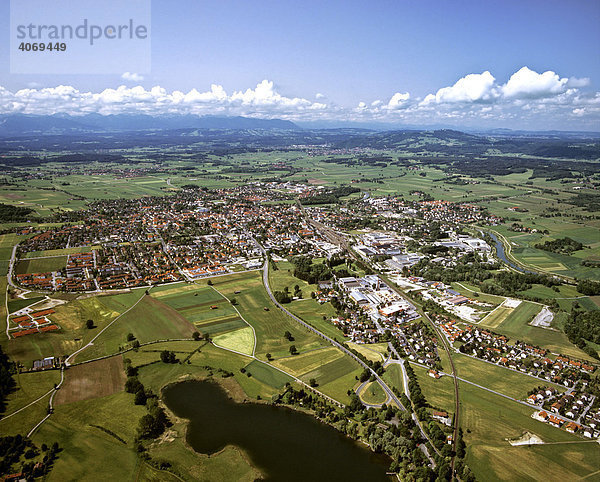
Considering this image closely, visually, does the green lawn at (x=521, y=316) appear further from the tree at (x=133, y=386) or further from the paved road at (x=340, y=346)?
the tree at (x=133, y=386)

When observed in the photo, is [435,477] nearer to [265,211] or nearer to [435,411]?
[435,411]

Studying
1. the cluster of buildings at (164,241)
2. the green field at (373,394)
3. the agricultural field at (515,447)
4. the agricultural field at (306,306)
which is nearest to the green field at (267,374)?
the green field at (373,394)

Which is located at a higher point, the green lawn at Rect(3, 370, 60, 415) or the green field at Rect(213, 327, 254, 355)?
the green field at Rect(213, 327, 254, 355)

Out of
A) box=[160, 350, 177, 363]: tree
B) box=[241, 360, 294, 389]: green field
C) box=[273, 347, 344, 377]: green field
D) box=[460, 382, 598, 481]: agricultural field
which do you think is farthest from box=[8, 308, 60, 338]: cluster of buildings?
box=[460, 382, 598, 481]: agricultural field

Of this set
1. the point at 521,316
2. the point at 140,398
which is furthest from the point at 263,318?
the point at 521,316

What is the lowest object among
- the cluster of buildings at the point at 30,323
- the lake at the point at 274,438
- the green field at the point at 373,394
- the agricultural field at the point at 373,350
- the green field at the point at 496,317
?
the lake at the point at 274,438

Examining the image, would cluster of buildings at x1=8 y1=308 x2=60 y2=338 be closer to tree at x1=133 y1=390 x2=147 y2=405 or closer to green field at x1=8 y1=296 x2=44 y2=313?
green field at x1=8 y1=296 x2=44 y2=313

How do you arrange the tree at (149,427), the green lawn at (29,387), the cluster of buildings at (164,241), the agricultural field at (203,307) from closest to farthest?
1. the tree at (149,427)
2. the green lawn at (29,387)
3. the agricultural field at (203,307)
4. the cluster of buildings at (164,241)

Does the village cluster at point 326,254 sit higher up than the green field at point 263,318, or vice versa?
the village cluster at point 326,254

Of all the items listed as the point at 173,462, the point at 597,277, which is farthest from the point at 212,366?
the point at 597,277
